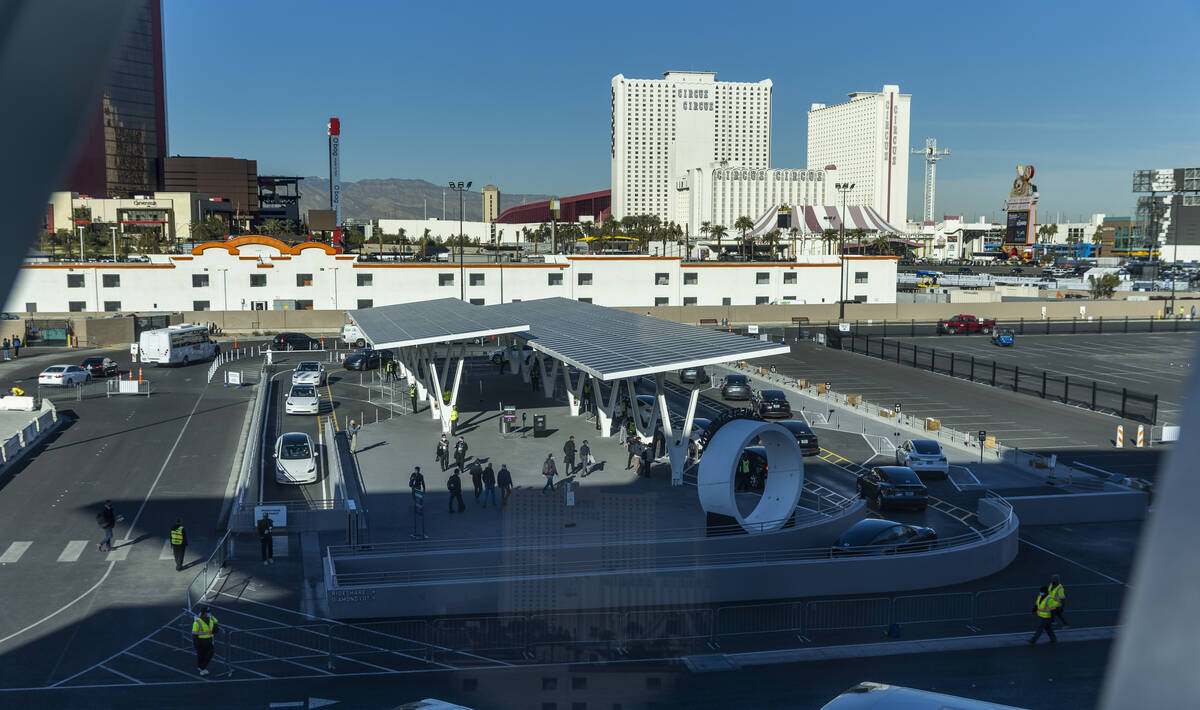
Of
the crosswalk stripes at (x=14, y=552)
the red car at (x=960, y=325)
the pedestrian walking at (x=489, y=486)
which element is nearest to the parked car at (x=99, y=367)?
the crosswalk stripes at (x=14, y=552)

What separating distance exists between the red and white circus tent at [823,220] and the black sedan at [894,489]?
7484 centimetres

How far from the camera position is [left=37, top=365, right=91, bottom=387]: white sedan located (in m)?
38.0

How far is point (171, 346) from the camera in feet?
151

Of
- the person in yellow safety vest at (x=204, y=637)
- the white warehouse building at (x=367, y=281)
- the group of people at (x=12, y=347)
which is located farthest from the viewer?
the white warehouse building at (x=367, y=281)

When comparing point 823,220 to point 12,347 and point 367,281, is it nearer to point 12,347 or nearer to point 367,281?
point 367,281

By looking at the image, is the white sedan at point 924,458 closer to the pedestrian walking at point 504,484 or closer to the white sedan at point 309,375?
the pedestrian walking at point 504,484

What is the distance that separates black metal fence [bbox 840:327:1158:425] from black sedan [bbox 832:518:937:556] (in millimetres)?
15417

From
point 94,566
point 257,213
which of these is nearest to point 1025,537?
point 94,566

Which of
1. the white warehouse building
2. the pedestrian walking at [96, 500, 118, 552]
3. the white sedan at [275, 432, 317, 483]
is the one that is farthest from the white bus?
the pedestrian walking at [96, 500, 118, 552]

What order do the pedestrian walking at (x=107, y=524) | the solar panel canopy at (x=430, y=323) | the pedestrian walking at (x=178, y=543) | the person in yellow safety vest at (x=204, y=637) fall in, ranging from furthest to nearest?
the solar panel canopy at (x=430, y=323) → the pedestrian walking at (x=107, y=524) → the pedestrian walking at (x=178, y=543) → the person in yellow safety vest at (x=204, y=637)

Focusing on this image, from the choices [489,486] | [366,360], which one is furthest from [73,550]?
[366,360]

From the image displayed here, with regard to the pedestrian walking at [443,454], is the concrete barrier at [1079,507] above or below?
below

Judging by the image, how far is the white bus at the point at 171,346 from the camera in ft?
150

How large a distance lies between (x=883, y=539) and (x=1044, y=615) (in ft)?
11.9
